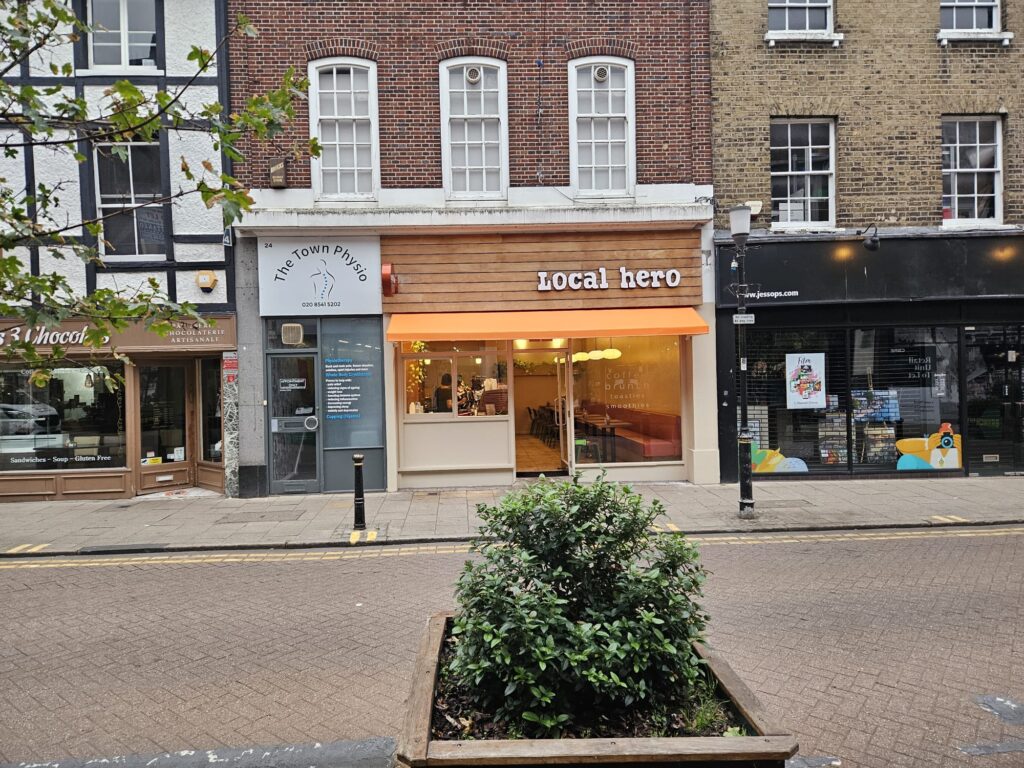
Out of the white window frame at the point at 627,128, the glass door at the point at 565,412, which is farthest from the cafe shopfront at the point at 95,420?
the white window frame at the point at 627,128

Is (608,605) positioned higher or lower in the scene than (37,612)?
higher

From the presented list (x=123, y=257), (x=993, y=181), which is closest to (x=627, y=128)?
(x=993, y=181)

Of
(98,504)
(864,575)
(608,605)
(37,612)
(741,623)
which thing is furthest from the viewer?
(98,504)

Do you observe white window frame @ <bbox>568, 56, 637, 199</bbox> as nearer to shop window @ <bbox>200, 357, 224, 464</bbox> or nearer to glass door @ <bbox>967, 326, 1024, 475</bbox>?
glass door @ <bbox>967, 326, 1024, 475</bbox>

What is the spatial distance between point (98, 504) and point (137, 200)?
212 inches

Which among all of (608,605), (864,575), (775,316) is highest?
(775,316)

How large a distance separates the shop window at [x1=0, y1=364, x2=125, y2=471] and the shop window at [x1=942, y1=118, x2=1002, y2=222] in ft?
51.1

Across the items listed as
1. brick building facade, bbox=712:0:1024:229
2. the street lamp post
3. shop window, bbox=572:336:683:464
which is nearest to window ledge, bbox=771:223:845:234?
brick building facade, bbox=712:0:1024:229

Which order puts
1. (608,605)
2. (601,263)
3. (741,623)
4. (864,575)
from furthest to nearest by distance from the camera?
(601,263) → (864,575) → (741,623) → (608,605)

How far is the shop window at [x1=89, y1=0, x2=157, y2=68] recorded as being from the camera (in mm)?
12055

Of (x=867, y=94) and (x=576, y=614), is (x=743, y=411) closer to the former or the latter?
(x=867, y=94)

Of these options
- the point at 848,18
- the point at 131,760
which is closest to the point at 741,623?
the point at 131,760

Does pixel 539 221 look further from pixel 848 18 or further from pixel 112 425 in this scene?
pixel 112 425

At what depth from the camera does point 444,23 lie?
12.2 metres
